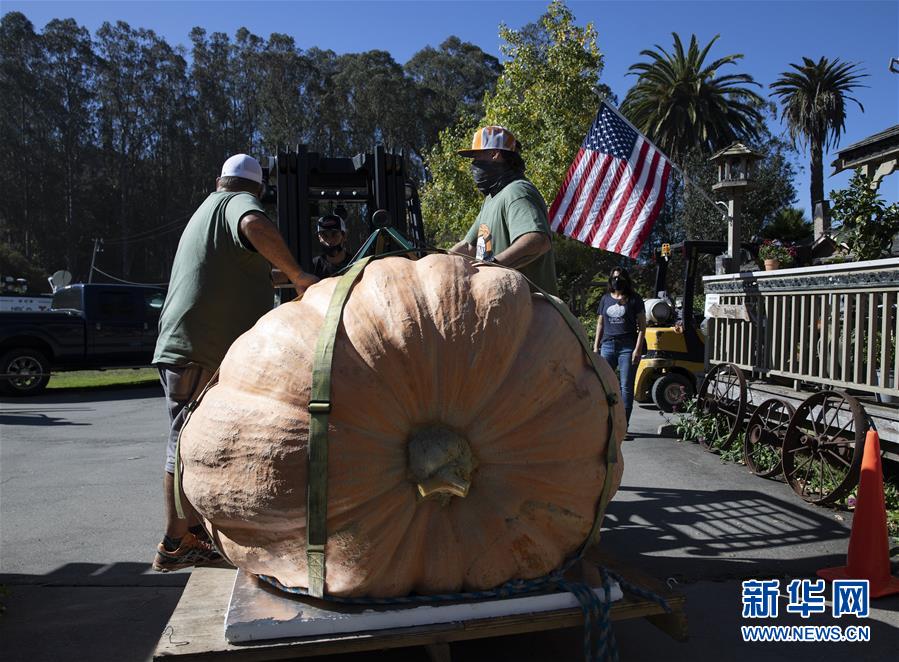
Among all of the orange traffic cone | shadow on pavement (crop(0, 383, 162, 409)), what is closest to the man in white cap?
the orange traffic cone

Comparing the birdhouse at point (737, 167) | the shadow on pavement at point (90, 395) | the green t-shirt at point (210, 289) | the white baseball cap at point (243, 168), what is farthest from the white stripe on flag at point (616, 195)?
the shadow on pavement at point (90, 395)

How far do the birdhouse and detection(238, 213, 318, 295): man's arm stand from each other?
21.1ft

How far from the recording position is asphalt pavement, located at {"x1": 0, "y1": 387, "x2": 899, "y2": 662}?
2.80 meters

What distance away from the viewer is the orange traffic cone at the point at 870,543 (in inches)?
129

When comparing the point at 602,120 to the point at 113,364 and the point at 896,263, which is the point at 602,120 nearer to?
the point at 896,263

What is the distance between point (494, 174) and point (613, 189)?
4983 millimetres

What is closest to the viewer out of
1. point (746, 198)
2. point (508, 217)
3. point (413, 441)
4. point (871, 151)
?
point (413, 441)

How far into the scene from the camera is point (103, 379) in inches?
598

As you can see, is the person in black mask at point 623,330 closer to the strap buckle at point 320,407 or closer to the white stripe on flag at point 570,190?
the white stripe on flag at point 570,190

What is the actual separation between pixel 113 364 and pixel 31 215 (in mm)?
40664

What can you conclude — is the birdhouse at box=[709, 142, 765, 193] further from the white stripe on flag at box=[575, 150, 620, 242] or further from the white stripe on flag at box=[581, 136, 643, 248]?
the white stripe on flag at box=[575, 150, 620, 242]

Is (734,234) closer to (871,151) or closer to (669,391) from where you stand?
(871,151)

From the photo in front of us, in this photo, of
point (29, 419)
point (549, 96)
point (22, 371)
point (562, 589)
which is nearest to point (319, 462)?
point (562, 589)

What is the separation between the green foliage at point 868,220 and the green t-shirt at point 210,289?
6.00 metres
